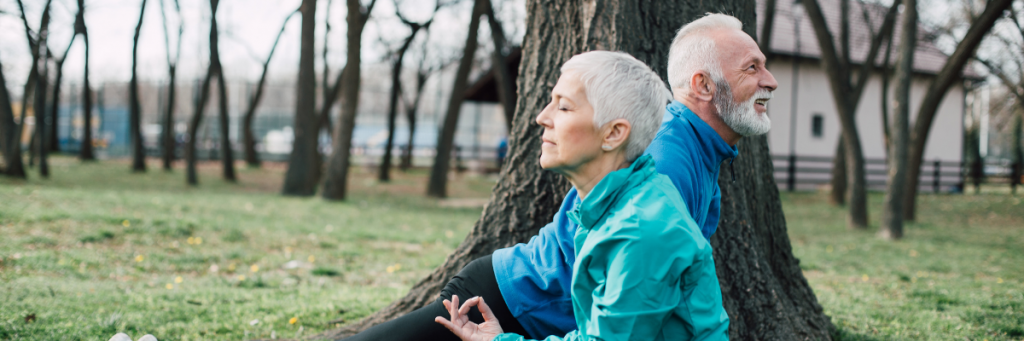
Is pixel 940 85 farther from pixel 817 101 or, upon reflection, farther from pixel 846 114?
pixel 817 101

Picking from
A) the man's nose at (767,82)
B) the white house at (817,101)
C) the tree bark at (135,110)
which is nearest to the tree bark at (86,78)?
the tree bark at (135,110)

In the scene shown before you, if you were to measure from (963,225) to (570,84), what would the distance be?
14472 mm

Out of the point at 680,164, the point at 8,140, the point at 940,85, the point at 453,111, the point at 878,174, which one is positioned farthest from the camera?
the point at 878,174

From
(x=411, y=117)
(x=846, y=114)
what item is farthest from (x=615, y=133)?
(x=411, y=117)

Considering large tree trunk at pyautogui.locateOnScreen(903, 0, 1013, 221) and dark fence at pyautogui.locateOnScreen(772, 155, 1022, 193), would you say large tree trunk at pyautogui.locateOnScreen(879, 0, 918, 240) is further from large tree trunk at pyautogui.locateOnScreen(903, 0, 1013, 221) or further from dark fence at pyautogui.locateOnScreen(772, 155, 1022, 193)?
dark fence at pyautogui.locateOnScreen(772, 155, 1022, 193)

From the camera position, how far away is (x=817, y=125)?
999 inches

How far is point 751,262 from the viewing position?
291 cm

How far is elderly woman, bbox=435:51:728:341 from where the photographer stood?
1.44 metres

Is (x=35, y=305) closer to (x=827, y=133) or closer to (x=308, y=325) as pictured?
(x=308, y=325)

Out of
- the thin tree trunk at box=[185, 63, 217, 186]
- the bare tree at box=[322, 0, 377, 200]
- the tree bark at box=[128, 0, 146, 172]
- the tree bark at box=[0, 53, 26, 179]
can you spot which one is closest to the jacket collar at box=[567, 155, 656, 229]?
the bare tree at box=[322, 0, 377, 200]

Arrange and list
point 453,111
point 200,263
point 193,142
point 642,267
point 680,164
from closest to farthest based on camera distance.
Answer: point 642,267, point 680,164, point 200,263, point 453,111, point 193,142

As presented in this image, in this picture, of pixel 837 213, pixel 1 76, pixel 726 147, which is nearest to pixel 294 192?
pixel 1 76

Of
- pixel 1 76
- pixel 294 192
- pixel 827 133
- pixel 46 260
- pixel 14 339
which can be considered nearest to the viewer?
Result: pixel 14 339

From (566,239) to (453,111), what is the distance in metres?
13.6
